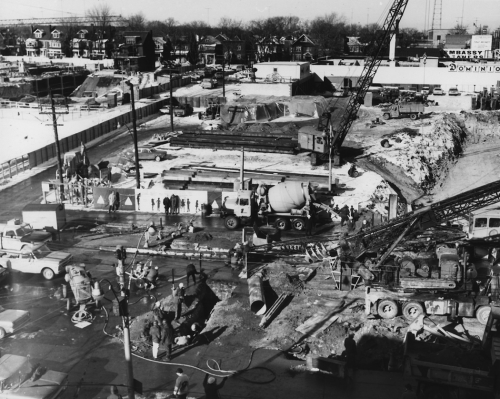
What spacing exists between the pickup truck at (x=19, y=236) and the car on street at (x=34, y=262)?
40 cm

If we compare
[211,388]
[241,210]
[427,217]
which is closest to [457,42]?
[241,210]

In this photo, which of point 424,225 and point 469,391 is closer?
point 469,391

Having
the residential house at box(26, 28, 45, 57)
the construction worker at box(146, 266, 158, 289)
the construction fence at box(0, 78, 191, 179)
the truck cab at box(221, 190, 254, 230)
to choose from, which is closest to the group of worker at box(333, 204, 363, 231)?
the truck cab at box(221, 190, 254, 230)

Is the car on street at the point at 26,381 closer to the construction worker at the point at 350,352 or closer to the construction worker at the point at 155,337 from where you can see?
the construction worker at the point at 155,337

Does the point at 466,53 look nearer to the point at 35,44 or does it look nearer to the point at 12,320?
the point at 35,44

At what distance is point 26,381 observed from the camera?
571 inches

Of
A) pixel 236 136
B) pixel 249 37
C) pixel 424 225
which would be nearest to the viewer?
pixel 424 225

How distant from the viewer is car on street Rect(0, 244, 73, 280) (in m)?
23.0

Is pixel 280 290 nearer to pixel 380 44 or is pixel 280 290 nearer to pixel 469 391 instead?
pixel 469 391

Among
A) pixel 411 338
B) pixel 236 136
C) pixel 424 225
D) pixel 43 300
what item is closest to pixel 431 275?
pixel 424 225

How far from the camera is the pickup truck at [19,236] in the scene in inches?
940

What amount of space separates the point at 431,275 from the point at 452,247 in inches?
118

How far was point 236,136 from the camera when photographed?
47031 mm

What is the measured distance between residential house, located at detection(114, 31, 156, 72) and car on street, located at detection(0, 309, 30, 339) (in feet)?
285
